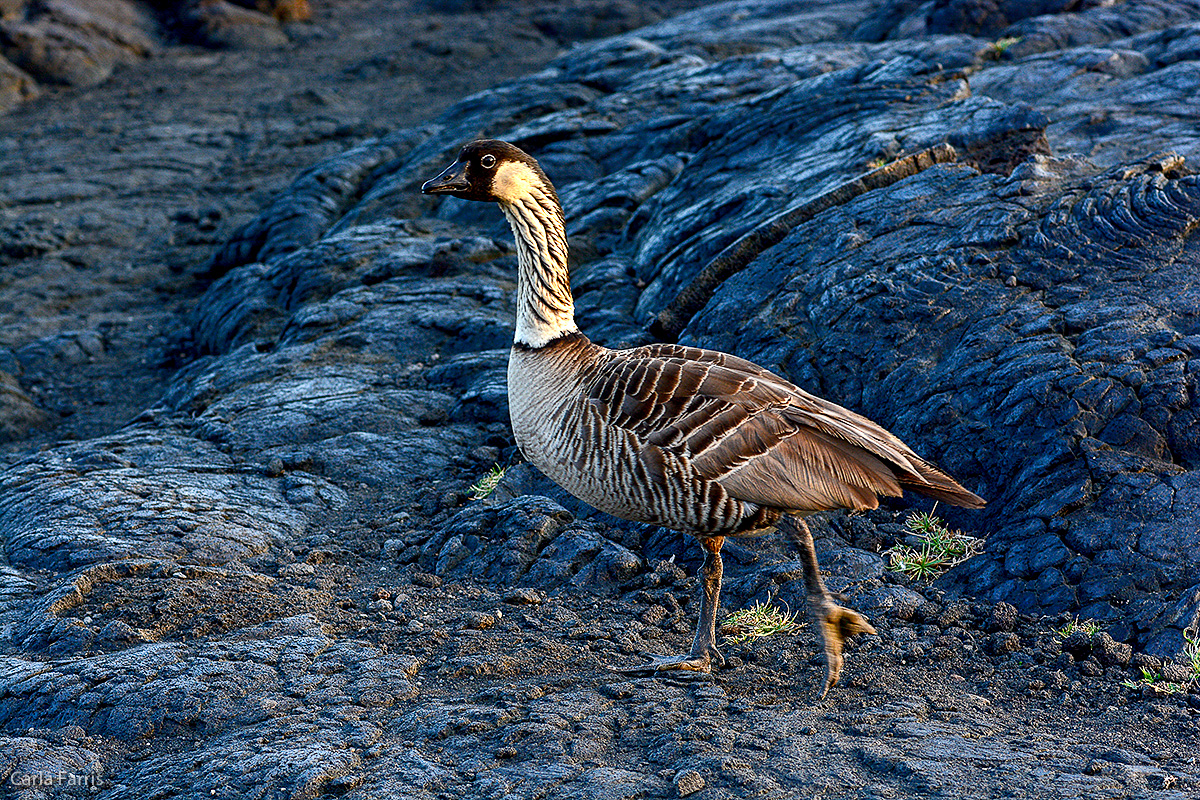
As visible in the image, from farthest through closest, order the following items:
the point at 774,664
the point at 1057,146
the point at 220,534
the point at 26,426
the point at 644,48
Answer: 1. the point at 644,48
2. the point at 26,426
3. the point at 1057,146
4. the point at 220,534
5. the point at 774,664

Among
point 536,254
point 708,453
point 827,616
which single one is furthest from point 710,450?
point 536,254

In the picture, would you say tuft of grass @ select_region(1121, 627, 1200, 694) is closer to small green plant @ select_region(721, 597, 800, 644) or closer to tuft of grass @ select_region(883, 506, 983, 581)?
tuft of grass @ select_region(883, 506, 983, 581)

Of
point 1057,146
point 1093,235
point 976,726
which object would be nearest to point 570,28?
point 1057,146

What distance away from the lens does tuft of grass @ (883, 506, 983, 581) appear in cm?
594

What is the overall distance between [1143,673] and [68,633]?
5.71m

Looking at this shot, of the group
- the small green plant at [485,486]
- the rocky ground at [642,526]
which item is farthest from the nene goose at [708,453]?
the small green plant at [485,486]

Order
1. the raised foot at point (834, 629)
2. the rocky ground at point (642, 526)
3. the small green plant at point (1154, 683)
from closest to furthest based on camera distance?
the rocky ground at point (642, 526) < the small green plant at point (1154, 683) < the raised foot at point (834, 629)

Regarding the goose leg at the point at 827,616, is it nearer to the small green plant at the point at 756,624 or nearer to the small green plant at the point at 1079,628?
the small green plant at the point at 756,624

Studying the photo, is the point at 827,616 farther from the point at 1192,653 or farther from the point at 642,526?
the point at 642,526

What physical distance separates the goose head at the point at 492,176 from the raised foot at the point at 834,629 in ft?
9.63

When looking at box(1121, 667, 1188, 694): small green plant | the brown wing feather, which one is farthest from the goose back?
box(1121, 667, 1188, 694): small green plant

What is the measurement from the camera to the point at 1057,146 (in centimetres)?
889

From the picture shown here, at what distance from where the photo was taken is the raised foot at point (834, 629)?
16.3 feet

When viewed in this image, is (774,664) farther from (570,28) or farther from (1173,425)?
(570,28)
